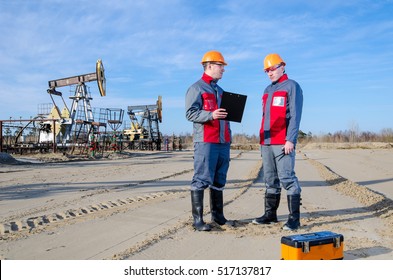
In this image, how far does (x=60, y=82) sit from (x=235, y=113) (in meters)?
22.3

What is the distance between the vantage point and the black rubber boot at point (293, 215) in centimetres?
441

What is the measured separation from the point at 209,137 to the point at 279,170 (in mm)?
962

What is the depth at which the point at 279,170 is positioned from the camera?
4664 millimetres

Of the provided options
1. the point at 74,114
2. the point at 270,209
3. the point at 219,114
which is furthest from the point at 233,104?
the point at 74,114

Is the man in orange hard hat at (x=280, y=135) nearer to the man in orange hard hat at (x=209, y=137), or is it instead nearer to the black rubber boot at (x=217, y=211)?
the black rubber boot at (x=217, y=211)

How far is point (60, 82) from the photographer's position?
80.4 ft

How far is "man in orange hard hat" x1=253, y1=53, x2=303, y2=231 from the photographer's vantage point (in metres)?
4.55

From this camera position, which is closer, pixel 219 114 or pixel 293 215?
pixel 219 114
